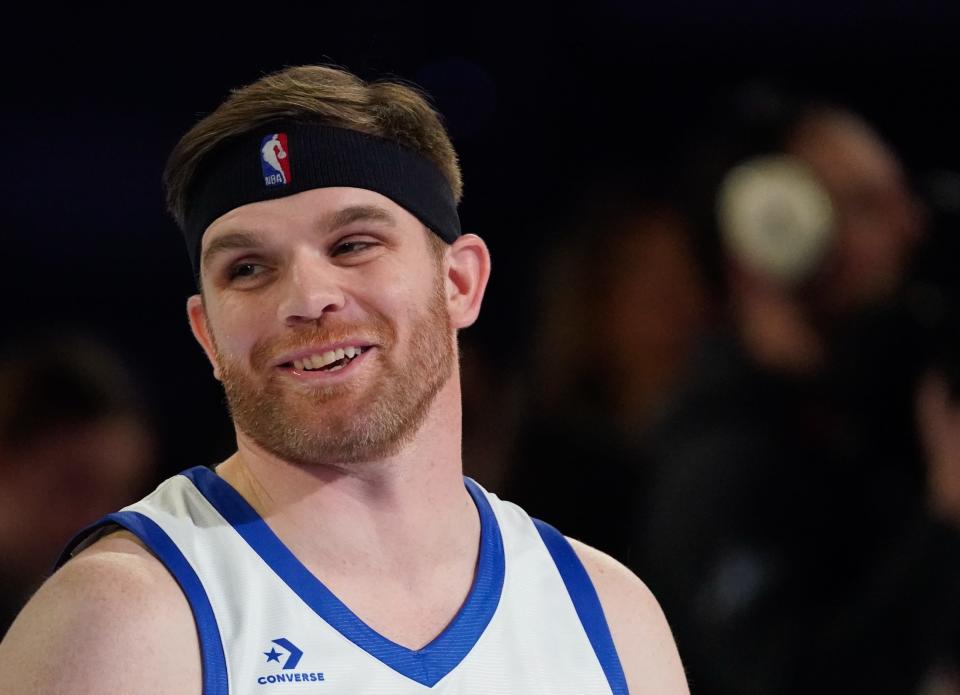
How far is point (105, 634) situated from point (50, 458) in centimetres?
216

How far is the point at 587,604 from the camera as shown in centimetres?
285

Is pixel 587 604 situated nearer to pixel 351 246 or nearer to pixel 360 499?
pixel 360 499

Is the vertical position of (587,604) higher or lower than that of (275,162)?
lower

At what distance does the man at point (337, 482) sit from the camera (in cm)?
245

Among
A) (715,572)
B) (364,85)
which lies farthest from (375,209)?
(715,572)

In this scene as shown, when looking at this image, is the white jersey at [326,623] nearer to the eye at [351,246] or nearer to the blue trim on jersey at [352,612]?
the blue trim on jersey at [352,612]

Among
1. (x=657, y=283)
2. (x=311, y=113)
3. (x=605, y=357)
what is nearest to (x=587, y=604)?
(x=311, y=113)

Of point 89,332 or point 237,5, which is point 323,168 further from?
point 237,5

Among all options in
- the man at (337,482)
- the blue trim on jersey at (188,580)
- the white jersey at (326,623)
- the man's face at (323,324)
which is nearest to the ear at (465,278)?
the man at (337,482)

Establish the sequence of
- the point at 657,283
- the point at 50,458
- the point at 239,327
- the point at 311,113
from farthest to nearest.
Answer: the point at 657,283
the point at 50,458
the point at 311,113
the point at 239,327

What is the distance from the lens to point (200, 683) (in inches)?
91.0

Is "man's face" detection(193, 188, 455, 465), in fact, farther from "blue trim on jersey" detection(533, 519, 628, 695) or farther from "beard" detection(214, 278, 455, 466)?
"blue trim on jersey" detection(533, 519, 628, 695)

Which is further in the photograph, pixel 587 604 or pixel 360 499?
pixel 587 604

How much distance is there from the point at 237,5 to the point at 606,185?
149cm
